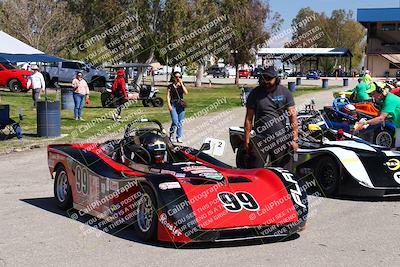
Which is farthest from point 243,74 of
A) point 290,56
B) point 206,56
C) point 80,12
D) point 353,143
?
point 353,143

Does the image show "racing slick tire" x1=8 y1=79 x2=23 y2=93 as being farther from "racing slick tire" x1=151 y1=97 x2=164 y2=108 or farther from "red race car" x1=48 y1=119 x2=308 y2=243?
"red race car" x1=48 y1=119 x2=308 y2=243

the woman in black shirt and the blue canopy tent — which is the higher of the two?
the blue canopy tent

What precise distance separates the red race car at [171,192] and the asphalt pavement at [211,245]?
0.18 metres

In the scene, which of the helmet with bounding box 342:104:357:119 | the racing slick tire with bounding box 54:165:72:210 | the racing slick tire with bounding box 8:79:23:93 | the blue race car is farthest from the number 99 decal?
the racing slick tire with bounding box 8:79:23:93

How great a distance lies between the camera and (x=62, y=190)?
8648 millimetres

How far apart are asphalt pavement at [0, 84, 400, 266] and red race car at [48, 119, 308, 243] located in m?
0.18

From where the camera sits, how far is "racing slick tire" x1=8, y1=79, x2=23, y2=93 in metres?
34.8

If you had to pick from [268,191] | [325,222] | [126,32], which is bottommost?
[325,222]

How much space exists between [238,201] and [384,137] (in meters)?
9.34

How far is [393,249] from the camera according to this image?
21.9ft

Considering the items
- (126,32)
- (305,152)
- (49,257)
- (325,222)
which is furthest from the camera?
(126,32)

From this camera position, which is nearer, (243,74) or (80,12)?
(80,12)

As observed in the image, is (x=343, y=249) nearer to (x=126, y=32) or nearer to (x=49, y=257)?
(x=49, y=257)

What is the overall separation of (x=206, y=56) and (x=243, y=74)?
1464 inches
